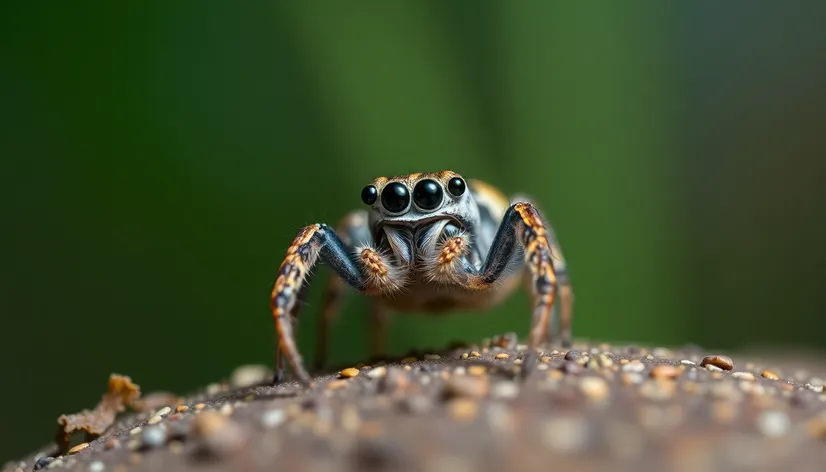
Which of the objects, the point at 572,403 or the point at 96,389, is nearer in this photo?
the point at 572,403

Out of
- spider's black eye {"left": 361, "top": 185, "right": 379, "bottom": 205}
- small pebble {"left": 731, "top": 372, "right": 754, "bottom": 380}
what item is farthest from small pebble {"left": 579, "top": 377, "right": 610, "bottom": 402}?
spider's black eye {"left": 361, "top": 185, "right": 379, "bottom": 205}

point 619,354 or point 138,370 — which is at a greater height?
point 619,354

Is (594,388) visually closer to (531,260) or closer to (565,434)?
(565,434)

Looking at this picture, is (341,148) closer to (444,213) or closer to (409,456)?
(444,213)

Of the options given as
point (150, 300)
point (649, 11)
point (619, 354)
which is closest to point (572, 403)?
point (619, 354)

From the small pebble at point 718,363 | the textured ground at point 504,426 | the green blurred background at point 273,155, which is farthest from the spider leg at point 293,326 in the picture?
the green blurred background at point 273,155

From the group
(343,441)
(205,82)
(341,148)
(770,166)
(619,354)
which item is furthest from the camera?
(770,166)
